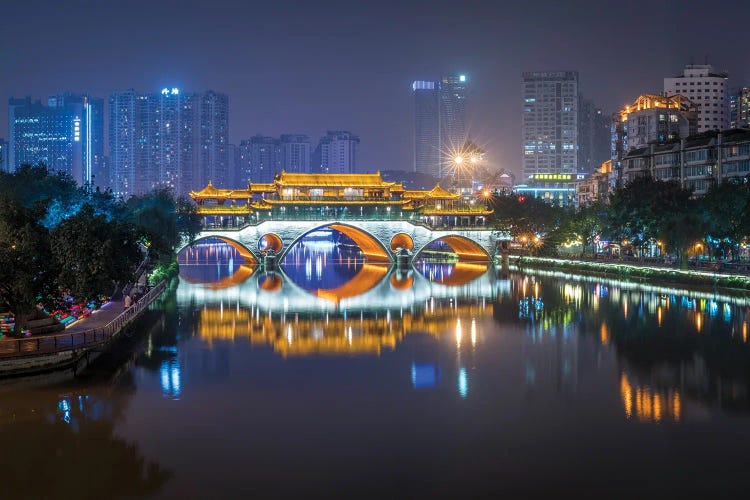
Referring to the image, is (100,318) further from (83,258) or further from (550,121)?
(550,121)

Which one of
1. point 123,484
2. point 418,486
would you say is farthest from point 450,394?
point 123,484

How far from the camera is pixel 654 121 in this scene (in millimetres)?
97188

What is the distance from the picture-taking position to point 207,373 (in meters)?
25.5

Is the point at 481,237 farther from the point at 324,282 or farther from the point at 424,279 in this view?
the point at 324,282

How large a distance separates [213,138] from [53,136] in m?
37.4

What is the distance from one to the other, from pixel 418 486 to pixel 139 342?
60.3 feet

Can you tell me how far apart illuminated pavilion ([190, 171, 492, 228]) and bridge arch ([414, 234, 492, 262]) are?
5.80 ft

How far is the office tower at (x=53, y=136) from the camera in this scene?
17838 cm

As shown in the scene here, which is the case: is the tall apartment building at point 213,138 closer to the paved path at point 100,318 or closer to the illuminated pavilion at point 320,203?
the illuminated pavilion at point 320,203

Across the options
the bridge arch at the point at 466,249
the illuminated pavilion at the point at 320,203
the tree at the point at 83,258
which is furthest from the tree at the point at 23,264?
the bridge arch at the point at 466,249

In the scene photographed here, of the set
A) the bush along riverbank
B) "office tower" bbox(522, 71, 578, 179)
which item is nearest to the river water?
the bush along riverbank

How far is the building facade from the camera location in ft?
219

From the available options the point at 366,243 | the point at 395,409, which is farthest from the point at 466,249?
the point at 395,409

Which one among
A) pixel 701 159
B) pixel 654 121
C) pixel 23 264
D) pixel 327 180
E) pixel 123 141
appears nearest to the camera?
pixel 23 264
